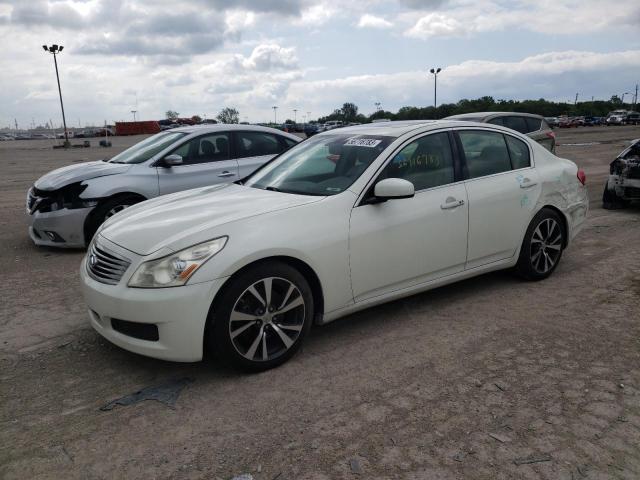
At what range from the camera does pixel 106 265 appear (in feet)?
12.1

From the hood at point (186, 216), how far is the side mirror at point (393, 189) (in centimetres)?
42

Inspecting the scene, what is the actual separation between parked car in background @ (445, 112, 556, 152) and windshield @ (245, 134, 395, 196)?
7.59 m

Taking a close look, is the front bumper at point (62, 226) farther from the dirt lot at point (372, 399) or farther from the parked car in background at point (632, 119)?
the parked car in background at point (632, 119)

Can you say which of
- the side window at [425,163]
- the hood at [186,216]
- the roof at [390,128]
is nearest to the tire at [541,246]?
the side window at [425,163]

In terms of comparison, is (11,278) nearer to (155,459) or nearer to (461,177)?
(155,459)

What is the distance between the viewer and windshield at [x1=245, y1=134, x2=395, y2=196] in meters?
4.26

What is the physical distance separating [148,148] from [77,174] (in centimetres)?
112

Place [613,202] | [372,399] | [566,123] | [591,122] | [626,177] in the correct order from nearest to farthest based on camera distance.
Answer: [372,399]
[626,177]
[613,202]
[566,123]
[591,122]

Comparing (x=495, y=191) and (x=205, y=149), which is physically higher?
(x=205, y=149)

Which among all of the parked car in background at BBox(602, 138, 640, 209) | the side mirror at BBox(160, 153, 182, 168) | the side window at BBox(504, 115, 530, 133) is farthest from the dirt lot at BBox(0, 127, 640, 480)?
the side window at BBox(504, 115, 530, 133)

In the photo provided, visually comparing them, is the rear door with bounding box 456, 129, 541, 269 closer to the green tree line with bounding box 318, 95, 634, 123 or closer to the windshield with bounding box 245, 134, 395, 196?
the windshield with bounding box 245, 134, 395, 196

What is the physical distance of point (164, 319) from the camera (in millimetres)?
3326

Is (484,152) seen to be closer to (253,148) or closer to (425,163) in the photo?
(425,163)

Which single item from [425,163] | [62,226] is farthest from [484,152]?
[62,226]
